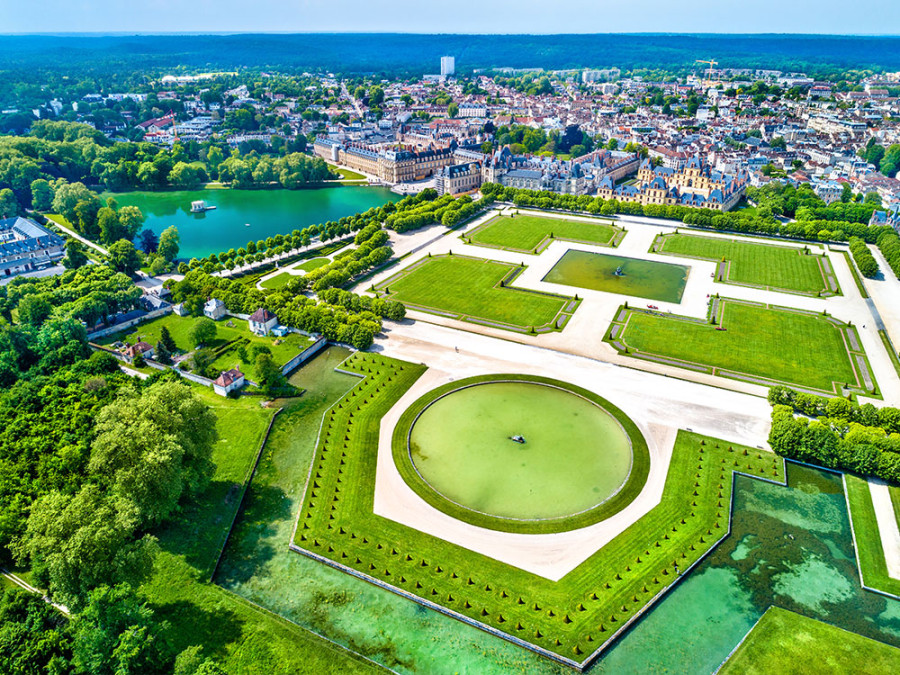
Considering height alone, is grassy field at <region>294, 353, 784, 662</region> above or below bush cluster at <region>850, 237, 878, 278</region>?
below

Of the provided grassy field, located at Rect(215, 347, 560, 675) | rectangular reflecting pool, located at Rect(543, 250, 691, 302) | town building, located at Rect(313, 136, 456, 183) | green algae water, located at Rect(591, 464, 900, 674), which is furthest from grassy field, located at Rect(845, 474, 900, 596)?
town building, located at Rect(313, 136, 456, 183)

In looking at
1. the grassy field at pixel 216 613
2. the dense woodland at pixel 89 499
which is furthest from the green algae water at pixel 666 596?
the dense woodland at pixel 89 499

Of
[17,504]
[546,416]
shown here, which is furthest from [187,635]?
[546,416]

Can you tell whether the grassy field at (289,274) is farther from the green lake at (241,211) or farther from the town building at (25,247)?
the town building at (25,247)

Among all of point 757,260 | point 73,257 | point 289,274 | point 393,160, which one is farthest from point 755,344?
point 393,160

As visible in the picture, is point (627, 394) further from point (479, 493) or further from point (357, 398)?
point (357, 398)

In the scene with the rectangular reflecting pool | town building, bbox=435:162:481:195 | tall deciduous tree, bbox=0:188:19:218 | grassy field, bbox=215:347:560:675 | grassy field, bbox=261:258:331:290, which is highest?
town building, bbox=435:162:481:195

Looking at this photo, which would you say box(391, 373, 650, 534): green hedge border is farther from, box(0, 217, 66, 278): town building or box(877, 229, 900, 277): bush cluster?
box(0, 217, 66, 278): town building
